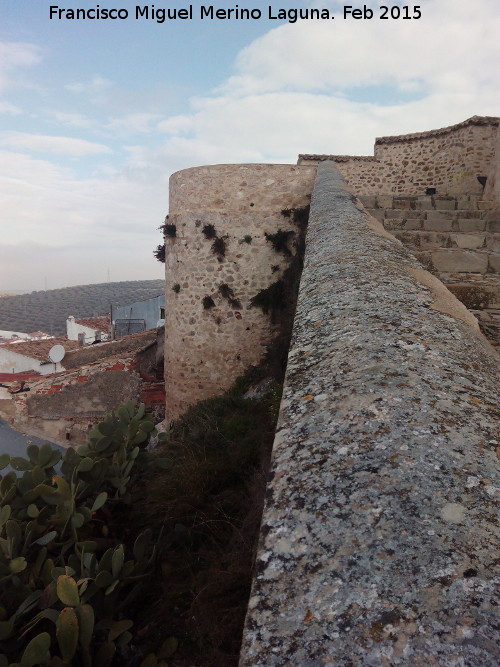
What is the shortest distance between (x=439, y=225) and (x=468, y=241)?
1.57 ft

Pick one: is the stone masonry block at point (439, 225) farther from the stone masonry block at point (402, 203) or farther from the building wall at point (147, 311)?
the building wall at point (147, 311)

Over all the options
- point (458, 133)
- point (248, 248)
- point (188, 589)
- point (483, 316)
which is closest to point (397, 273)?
point (483, 316)

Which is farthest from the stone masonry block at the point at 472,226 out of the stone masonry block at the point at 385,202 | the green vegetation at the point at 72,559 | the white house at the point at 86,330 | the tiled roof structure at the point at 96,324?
the tiled roof structure at the point at 96,324

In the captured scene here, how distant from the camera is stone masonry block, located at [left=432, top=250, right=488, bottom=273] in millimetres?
4172

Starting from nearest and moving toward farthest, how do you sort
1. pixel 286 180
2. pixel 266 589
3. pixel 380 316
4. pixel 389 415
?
pixel 266 589 < pixel 389 415 < pixel 380 316 < pixel 286 180

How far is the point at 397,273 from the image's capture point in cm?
252

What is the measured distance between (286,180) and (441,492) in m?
7.22

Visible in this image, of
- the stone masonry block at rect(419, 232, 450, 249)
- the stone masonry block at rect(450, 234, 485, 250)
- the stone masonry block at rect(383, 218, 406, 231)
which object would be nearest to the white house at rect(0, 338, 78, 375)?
the stone masonry block at rect(383, 218, 406, 231)

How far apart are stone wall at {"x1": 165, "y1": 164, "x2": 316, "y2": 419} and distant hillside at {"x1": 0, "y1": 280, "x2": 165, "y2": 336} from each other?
2166 cm

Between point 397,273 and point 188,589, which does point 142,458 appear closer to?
point 188,589

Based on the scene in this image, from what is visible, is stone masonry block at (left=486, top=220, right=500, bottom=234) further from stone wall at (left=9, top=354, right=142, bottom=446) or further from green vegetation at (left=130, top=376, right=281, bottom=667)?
stone wall at (left=9, top=354, right=142, bottom=446)

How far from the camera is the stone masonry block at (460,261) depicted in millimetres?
4172

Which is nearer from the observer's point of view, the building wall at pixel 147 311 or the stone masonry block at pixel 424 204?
the stone masonry block at pixel 424 204

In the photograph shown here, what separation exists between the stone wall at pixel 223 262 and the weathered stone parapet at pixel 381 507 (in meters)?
6.03
